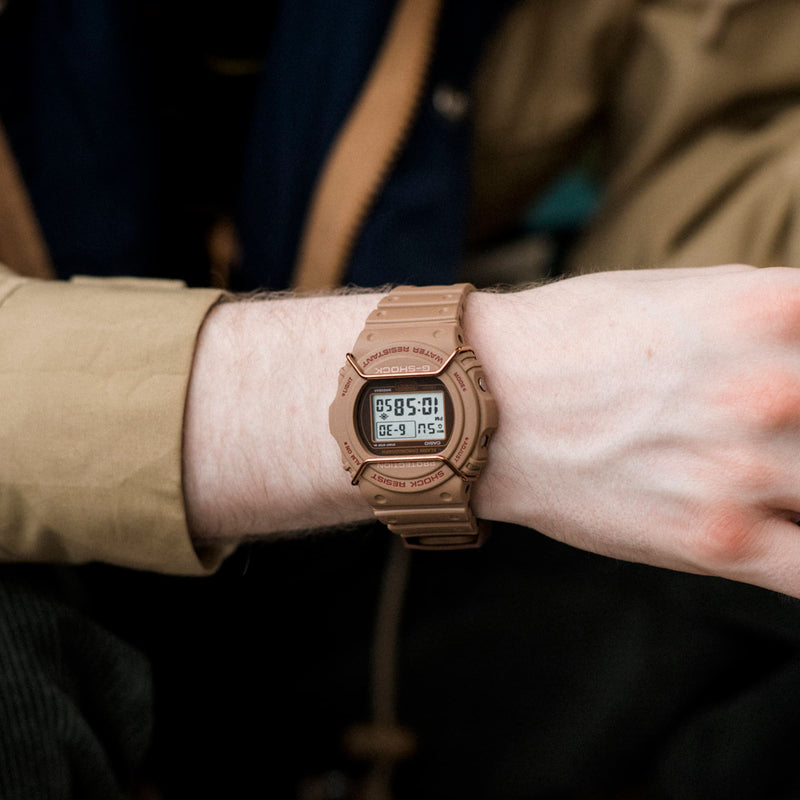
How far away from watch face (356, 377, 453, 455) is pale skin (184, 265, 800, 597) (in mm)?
Result: 41

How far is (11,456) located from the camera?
0.62m

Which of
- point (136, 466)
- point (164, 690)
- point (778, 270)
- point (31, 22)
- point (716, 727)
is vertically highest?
point (31, 22)

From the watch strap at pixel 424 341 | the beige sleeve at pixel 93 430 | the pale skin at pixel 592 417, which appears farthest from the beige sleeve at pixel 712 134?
the beige sleeve at pixel 93 430

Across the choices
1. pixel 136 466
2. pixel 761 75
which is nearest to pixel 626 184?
pixel 761 75

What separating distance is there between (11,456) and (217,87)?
1.96ft

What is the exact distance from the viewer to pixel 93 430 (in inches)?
24.4

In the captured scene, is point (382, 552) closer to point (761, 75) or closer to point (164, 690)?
point (164, 690)

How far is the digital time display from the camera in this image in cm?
61

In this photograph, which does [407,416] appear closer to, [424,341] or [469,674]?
[424,341]

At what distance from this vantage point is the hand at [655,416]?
1.85 feet

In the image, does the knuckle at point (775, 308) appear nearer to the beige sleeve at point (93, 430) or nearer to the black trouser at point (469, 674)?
the black trouser at point (469, 674)

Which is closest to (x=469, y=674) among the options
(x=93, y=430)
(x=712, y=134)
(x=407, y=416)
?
(x=407, y=416)

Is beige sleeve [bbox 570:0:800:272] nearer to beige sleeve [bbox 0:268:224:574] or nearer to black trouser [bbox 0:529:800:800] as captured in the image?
black trouser [bbox 0:529:800:800]

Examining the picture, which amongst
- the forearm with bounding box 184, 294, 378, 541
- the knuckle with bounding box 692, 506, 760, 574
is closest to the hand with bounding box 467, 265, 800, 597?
the knuckle with bounding box 692, 506, 760, 574
